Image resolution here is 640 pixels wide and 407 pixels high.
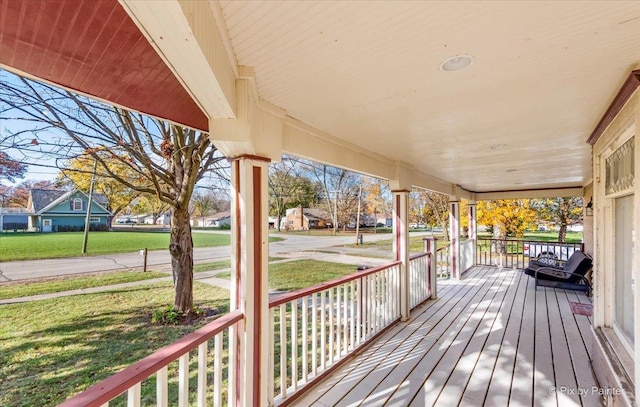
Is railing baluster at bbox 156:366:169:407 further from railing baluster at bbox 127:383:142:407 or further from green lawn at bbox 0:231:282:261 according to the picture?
green lawn at bbox 0:231:282:261

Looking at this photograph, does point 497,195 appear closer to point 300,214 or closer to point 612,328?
point 612,328

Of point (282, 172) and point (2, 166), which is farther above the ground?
point (282, 172)

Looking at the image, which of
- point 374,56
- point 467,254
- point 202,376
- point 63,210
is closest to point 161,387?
point 202,376

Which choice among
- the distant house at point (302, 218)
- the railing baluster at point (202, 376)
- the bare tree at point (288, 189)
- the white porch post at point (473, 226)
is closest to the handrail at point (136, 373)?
the railing baluster at point (202, 376)

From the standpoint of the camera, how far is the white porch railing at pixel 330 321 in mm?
2594

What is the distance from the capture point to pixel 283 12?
1163 mm

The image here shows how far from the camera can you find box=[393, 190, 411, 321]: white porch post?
4484 mm

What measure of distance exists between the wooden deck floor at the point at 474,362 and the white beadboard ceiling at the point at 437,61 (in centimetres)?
248

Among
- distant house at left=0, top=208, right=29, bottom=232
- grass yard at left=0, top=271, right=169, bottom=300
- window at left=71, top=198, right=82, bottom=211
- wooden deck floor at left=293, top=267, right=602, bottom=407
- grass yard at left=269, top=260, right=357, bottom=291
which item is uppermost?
window at left=71, top=198, right=82, bottom=211

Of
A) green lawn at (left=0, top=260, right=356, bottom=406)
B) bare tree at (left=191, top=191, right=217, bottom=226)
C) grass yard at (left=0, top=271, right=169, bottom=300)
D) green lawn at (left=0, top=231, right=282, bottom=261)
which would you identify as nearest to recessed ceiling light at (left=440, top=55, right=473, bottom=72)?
green lawn at (left=0, top=260, right=356, bottom=406)

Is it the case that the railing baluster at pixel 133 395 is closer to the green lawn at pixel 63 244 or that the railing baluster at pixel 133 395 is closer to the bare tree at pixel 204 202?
the bare tree at pixel 204 202

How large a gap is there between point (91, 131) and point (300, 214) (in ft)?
71.7

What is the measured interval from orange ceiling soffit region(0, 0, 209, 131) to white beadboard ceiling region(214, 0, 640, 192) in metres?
0.37

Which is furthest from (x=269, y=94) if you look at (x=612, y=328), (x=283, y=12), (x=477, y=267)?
(x=477, y=267)
